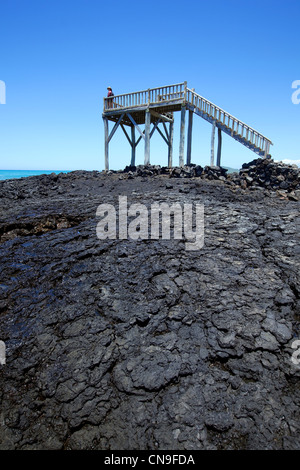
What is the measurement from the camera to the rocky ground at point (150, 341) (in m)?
1.88

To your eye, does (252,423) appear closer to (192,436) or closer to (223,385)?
(223,385)

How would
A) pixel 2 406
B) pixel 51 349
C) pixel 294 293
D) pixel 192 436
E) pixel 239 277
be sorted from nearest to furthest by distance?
pixel 192 436 < pixel 2 406 < pixel 51 349 < pixel 294 293 < pixel 239 277

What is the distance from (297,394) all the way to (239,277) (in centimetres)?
133

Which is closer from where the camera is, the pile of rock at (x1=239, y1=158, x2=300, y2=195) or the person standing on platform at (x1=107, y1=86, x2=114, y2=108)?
the pile of rock at (x1=239, y1=158, x2=300, y2=195)

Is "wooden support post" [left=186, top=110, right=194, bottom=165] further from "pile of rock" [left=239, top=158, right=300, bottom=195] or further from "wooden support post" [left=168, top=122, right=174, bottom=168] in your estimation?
"pile of rock" [left=239, top=158, right=300, bottom=195]

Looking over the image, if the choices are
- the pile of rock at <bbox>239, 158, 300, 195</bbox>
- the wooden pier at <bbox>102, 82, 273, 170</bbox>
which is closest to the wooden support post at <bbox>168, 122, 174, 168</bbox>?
A: the wooden pier at <bbox>102, 82, 273, 170</bbox>

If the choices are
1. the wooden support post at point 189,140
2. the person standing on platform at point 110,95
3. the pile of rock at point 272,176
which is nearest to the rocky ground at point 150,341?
the pile of rock at point 272,176

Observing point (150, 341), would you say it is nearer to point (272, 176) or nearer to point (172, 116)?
point (272, 176)

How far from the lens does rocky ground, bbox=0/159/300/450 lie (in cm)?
188

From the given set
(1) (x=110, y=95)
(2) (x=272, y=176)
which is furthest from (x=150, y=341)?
(1) (x=110, y=95)

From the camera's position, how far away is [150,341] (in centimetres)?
244

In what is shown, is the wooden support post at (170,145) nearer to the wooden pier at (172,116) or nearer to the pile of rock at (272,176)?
the wooden pier at (172,116)

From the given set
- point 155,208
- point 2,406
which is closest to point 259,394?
point 2,406

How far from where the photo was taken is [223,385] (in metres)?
2.12
